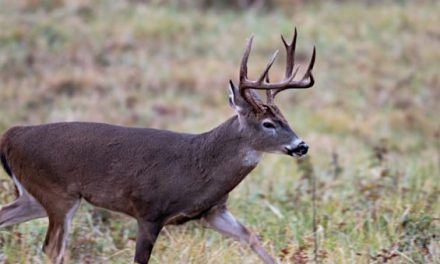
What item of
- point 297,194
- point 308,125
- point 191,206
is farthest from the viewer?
point 308,125

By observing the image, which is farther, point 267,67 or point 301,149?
point 301,149

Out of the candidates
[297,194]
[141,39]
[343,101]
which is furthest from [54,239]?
[141,39]

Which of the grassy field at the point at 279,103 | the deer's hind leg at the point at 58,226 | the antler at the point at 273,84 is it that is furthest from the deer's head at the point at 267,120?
the deer's hind leg at the point at 58,226

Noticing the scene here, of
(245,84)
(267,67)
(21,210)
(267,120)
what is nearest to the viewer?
(267,67)

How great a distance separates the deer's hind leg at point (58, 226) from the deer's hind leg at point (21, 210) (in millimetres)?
204

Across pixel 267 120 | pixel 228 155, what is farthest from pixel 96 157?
pixel 267 120

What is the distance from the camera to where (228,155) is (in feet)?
20.0

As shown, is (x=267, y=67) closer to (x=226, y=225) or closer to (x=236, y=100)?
(x=236, y=100)

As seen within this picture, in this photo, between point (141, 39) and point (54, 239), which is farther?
point (141, 39)

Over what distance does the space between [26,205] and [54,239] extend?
14.3 inches

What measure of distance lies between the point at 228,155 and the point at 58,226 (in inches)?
38.9

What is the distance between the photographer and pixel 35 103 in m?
12.0

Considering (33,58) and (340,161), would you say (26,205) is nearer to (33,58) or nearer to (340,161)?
(340,161)

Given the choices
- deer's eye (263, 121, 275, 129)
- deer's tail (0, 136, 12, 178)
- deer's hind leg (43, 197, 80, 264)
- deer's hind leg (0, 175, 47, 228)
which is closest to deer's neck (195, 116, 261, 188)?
deer's eye (263, 121, 275, 129)
